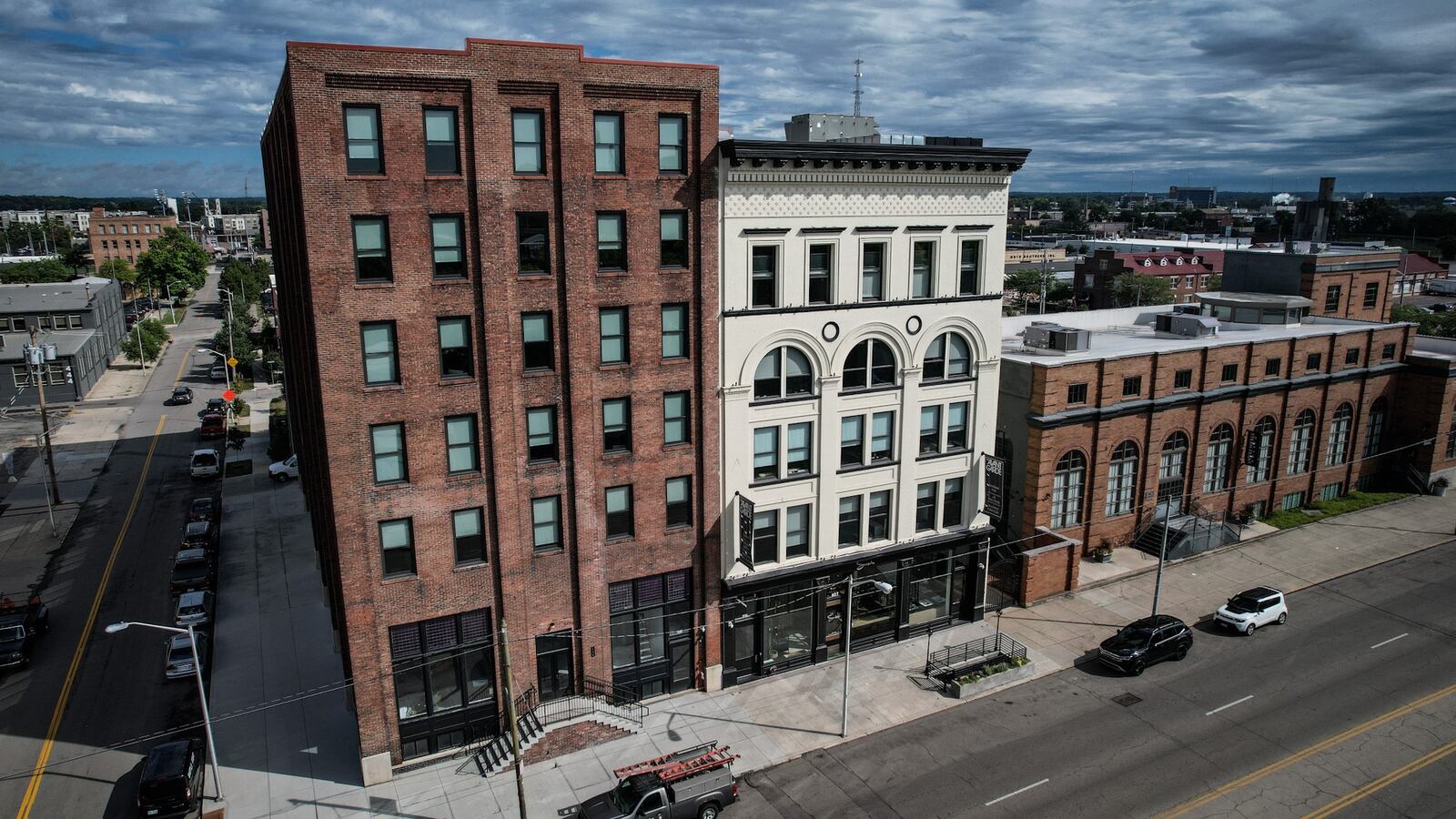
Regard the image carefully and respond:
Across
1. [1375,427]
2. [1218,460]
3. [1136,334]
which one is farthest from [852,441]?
[1375,427]

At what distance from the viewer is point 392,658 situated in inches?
1126

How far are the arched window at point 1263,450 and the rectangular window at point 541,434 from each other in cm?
4135

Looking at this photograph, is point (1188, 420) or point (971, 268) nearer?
point (971, 268)

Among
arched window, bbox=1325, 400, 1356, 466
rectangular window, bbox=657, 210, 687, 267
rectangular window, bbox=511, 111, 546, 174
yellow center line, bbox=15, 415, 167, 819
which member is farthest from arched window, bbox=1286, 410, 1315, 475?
yellow center line, bbox=15, 415, 167, 819

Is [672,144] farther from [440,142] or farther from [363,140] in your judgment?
[363,140]

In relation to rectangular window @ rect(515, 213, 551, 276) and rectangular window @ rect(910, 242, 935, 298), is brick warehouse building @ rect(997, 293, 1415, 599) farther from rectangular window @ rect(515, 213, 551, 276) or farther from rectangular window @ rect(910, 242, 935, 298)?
rectangular window @ rect(515, 213, 551, 276)

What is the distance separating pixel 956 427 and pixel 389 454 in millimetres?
22669

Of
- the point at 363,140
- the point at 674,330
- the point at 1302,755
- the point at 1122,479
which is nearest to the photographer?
the point at 363,140

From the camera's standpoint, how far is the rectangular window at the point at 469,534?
95.0 feet

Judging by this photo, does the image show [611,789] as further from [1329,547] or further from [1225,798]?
[1329,547]

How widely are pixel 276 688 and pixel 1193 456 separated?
46.1 meters

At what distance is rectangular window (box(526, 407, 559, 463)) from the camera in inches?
1161

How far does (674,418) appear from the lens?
31.8 metres

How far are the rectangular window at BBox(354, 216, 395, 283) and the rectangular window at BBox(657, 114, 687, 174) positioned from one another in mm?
9201
